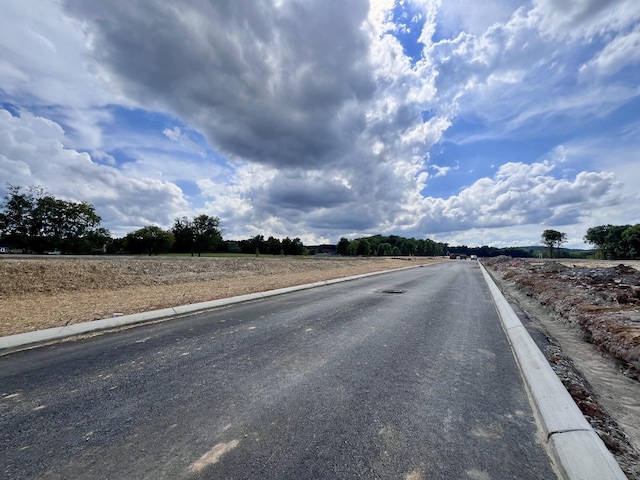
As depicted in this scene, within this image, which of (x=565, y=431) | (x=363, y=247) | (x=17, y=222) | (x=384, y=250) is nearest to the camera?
(x=565, y=431)

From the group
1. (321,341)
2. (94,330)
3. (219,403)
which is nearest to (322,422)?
(219,403)

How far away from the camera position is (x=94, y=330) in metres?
5.71

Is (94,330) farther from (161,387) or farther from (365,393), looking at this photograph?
(365,393)

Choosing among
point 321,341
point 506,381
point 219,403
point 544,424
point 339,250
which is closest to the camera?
point 544,424

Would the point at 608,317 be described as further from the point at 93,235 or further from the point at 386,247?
the point at 386,247

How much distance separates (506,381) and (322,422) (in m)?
2.44

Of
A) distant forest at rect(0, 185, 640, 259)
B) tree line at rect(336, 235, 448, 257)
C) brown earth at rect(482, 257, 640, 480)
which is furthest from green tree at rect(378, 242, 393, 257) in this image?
brown earth at rect(482, 257, 640, 480)

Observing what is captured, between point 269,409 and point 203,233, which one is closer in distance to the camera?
point 269,409

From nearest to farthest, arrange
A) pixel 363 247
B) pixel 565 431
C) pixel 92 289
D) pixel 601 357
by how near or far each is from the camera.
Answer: pixel 565 431 < pixel 601 357 < pixel 92 289 < pixel 363 247

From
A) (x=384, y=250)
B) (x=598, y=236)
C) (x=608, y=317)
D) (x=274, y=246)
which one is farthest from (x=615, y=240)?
(x=608, y=317)

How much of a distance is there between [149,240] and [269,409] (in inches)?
3272

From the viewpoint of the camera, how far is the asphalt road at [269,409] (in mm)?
2068

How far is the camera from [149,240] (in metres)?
74.1

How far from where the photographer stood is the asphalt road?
2.07m
